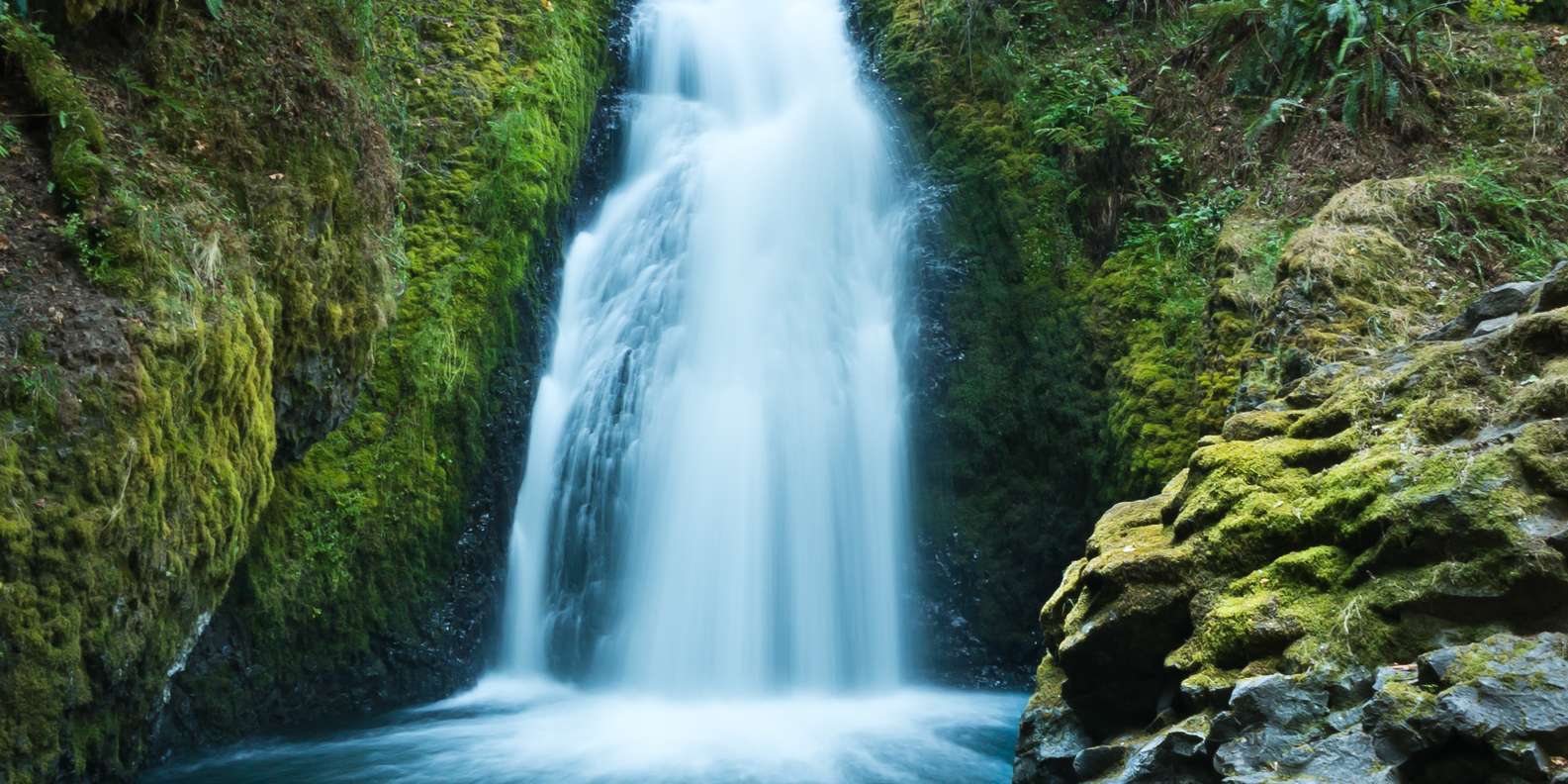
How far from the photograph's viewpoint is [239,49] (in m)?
6.26

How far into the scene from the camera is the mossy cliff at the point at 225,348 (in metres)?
4.60

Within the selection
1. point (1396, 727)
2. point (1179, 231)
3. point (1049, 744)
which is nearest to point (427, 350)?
point (1049, 744)

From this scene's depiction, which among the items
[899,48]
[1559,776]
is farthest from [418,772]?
[899,48]

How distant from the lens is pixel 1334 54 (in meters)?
8.51

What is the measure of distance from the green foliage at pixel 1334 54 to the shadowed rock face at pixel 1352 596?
420cm

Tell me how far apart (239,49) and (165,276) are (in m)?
1.84

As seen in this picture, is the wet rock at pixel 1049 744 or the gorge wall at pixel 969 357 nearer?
the gorge wall at pixel 969 357

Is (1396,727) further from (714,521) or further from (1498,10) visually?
Result: (1498,10)

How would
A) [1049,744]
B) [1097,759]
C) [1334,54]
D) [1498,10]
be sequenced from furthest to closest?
1. [1334,54]
2. [1498,10]
3. [1049,744]
4. [1097,759]

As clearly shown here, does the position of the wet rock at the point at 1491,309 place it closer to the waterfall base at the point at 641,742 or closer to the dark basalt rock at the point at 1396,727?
the dark basalt rock at the point at 1396,727

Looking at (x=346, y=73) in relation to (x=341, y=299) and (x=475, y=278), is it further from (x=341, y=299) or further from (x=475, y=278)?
(x=475, y=278)

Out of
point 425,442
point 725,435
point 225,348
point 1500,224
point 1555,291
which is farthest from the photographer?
point 725,435

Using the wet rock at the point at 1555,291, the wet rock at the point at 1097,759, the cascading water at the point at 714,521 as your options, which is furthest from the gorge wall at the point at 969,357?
the cascading water at the point at 714,521

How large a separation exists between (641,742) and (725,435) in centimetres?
295
